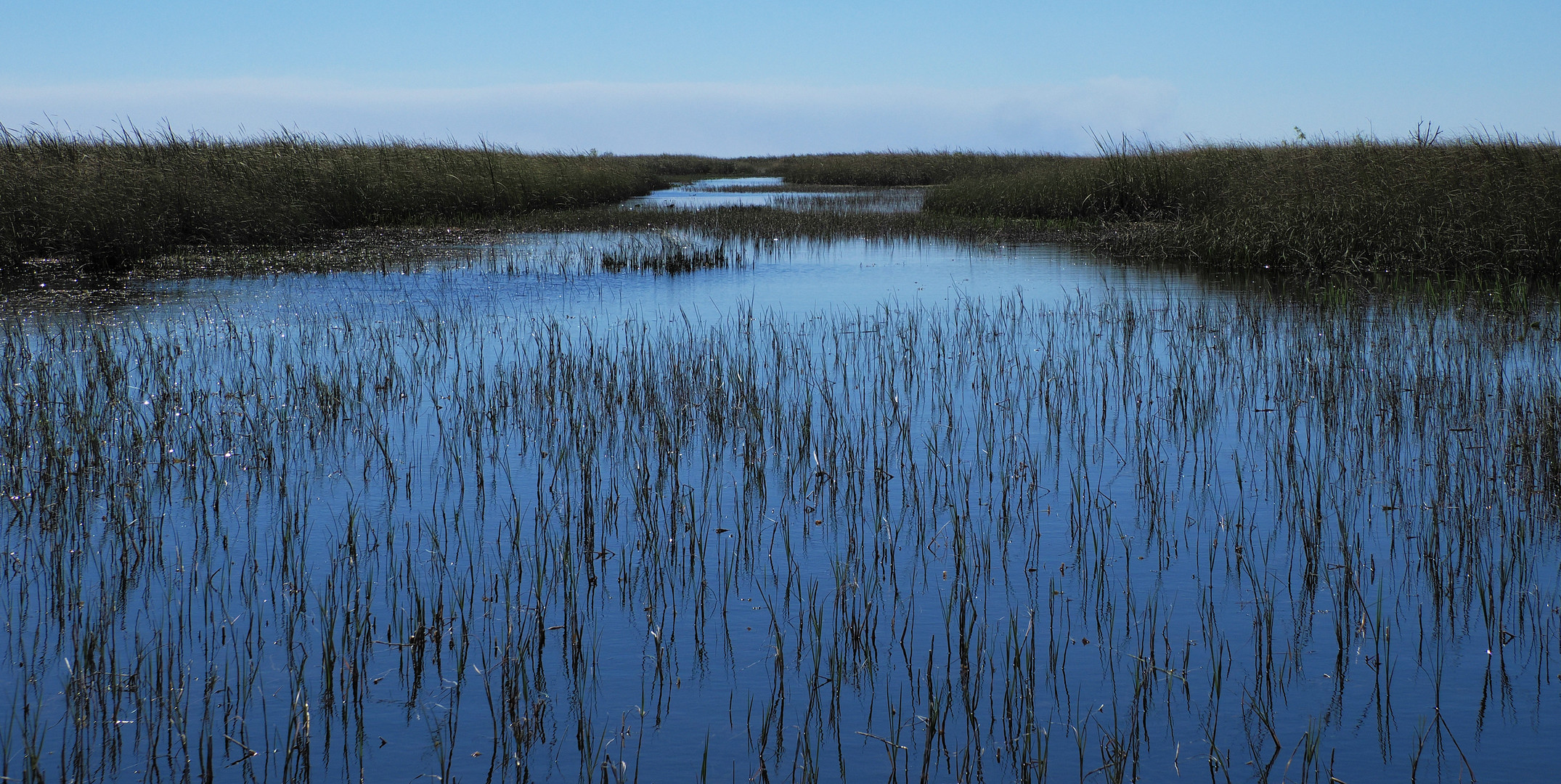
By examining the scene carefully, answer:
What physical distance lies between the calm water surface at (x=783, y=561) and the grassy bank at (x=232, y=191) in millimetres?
6627

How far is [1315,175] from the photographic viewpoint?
1542cm

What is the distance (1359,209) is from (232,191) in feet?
54.0

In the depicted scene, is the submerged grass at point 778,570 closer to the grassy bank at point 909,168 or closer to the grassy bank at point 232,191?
the grassy bank at point 232,191

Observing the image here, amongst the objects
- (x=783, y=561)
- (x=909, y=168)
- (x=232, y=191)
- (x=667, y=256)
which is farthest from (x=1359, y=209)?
A: (x=909, y=168)

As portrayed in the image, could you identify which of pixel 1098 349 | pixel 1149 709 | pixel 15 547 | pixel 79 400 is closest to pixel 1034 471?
pixel 1149 709

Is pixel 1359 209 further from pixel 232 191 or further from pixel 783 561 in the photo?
pixel 232 191

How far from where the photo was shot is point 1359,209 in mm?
13695

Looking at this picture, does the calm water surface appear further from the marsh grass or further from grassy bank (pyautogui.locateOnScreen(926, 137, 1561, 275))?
the marsh grass

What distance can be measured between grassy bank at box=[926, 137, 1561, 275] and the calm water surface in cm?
455

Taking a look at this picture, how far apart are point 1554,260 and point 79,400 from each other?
14308 millimetres

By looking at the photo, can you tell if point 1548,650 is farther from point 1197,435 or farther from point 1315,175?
point 1315,175

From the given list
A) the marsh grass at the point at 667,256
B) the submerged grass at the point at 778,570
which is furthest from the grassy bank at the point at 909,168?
the submerged grass at the point at 778,570

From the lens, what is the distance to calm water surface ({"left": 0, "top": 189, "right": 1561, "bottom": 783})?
10.1 feet

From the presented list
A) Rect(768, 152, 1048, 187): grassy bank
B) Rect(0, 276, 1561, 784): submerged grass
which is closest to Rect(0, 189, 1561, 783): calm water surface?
Rect(0, 276, 1561, 784): submerged grass
